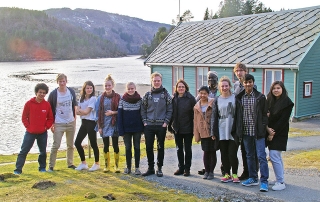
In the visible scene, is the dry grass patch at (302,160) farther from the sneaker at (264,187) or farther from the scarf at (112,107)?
the scarf at (112,107)

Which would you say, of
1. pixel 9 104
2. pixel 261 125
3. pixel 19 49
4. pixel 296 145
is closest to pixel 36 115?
pixel 261 125

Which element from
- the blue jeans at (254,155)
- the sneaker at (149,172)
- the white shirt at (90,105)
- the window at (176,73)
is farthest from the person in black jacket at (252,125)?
the window at (176,73)

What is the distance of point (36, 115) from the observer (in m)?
8.28

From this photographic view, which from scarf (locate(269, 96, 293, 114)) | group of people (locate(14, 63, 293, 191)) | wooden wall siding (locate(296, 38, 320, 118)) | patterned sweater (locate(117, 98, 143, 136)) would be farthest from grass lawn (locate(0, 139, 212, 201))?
wooden wall siding (locate(296, 38, 320, 118))

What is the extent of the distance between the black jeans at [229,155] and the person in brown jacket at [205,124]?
0.60 feet

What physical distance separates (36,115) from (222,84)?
4.03 m

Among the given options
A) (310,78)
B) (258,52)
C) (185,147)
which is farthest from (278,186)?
(258,52)

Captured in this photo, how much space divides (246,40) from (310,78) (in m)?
4.70

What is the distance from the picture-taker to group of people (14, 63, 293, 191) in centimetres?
674

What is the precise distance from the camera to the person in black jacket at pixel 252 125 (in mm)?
6676

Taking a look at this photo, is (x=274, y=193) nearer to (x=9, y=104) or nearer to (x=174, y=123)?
(x=174, y=123)

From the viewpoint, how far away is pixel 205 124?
7.38 m

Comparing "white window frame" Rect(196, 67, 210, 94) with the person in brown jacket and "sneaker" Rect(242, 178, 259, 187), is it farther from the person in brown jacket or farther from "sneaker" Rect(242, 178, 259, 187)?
"sneaker" Rect(242, 178, 259, 187)

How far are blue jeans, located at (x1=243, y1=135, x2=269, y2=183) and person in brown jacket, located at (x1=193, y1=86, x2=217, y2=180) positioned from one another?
67cm
